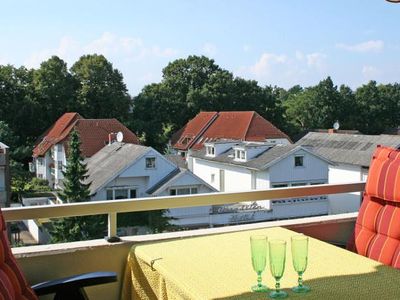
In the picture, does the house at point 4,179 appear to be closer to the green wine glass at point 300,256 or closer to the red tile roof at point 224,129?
the red tile roof at point 224,129

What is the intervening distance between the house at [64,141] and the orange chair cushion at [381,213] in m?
19.6

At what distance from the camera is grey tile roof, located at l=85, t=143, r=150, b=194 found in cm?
1747

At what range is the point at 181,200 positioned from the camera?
1799mm

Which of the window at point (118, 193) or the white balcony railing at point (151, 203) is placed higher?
the white balcony railing at point (151, 203)

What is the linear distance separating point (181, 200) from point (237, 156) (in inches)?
676

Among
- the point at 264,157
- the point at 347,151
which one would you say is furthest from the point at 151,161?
the point at 347,151

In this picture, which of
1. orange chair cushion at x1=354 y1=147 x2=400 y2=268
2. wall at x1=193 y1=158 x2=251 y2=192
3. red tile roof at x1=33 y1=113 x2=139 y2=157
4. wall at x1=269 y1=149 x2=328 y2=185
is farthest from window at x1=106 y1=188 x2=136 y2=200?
orange chair cushion at x1=354 y1=147 x2=400 y2=268

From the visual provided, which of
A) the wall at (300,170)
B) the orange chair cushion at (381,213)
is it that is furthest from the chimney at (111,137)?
the orange chair cushion at (381,213)

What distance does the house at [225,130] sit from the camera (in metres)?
24.7

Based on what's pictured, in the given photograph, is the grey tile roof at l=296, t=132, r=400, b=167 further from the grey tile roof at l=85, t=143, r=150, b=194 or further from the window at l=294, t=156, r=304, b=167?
the grey tile roof at l=85, t=143, r=150, b=194

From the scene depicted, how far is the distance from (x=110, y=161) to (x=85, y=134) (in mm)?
3584

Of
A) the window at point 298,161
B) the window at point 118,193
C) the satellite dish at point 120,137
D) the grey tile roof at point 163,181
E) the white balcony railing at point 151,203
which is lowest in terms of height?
the window at point 118,193

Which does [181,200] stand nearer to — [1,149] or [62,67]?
[1,149]

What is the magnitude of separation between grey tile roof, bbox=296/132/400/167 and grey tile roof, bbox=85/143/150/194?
7.07 meters
